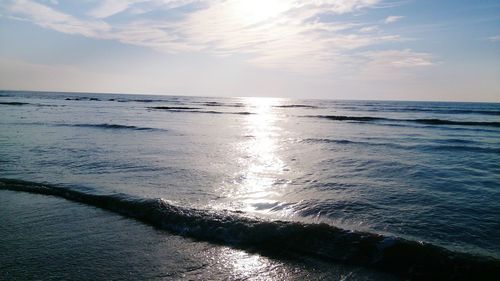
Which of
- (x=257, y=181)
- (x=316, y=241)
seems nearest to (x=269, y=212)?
(x=316, y=241)

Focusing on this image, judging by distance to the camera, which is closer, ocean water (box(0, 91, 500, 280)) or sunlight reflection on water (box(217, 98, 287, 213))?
ocean water (box(0, 91, 500, 280))

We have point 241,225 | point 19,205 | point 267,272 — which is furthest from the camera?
point 19,205

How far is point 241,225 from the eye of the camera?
6.30m

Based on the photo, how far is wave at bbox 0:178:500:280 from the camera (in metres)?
5.00

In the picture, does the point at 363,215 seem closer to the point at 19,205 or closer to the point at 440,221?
the point at 440,221

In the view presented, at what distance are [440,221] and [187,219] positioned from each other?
5117mm

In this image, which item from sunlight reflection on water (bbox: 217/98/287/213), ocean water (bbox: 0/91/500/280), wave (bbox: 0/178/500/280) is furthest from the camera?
sunlight reflection on water (bbox: 217/98/287/213)

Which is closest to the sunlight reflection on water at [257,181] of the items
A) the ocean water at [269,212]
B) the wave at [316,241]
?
the ocean water at [269,212]

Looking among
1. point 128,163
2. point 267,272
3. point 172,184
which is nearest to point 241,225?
point 267,272

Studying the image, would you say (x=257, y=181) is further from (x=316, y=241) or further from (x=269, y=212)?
(x=316, y=241)

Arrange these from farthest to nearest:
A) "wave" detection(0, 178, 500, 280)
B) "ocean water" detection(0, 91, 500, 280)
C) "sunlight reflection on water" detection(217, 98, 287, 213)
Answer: "sunlight reflection on water" detection(217, 98, 287, 213) < "ocean water" detection(0, 91, 500, 280) < "wave" detection(0, 178, 500, 280)

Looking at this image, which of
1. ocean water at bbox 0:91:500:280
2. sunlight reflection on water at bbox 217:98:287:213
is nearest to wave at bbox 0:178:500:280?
ocean water at bbox 0:91:500:280

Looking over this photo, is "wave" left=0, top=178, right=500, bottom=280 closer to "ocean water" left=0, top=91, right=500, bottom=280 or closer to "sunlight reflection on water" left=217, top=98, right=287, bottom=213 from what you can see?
"ocean water" left=0, top=91, right=500, bottom=280

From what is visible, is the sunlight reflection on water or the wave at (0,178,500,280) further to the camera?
the sunlight reflection on water
